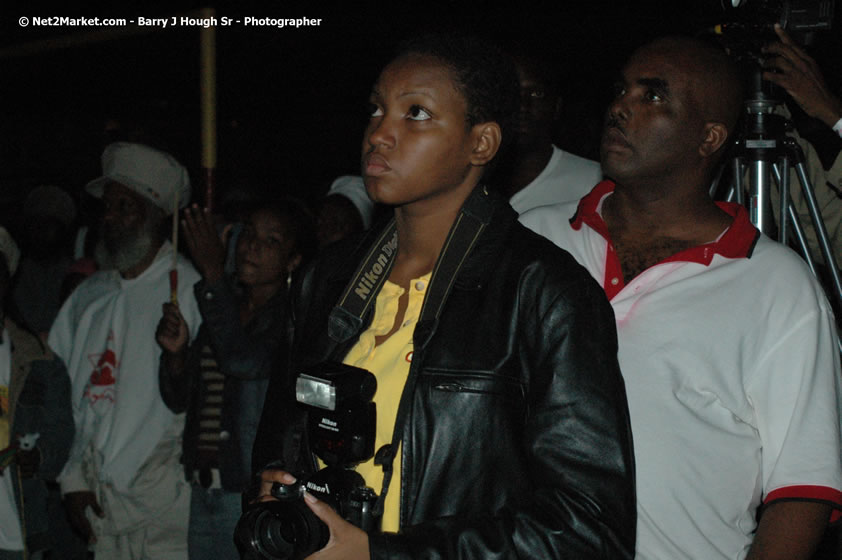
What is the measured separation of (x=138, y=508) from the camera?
3.98 m

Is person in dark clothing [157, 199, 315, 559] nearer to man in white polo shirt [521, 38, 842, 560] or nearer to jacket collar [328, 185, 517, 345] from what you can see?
jacket collar [328, 185, 517, 345]

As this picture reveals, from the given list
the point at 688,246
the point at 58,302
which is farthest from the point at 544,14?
the point at 688,246

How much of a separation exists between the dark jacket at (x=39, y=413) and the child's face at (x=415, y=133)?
9.05 ft

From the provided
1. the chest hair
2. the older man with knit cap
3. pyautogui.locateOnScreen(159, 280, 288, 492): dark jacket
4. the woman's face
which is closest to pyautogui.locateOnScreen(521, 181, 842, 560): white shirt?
the chest hair

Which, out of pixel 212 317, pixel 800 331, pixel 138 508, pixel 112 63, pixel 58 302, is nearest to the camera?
pixel 800 331

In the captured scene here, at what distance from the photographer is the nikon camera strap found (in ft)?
5.71

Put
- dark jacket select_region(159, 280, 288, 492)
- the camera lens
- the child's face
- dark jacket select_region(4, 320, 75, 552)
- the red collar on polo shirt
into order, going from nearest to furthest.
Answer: the camera lens
the child's face
the red collar on polo shirt
dark jacket select_region(159, 280, 288, 492)
dark jacket select_region(4, 320, 75, 552)

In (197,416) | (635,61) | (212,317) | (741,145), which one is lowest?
(197,416)

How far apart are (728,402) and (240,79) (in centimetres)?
1637

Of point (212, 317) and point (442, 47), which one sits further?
point (212, 317)

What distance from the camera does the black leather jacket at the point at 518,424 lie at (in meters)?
1.62

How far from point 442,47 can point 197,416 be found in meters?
2.50

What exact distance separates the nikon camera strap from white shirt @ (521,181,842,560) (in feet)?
1.83

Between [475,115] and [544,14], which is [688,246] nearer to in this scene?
[475,115]
